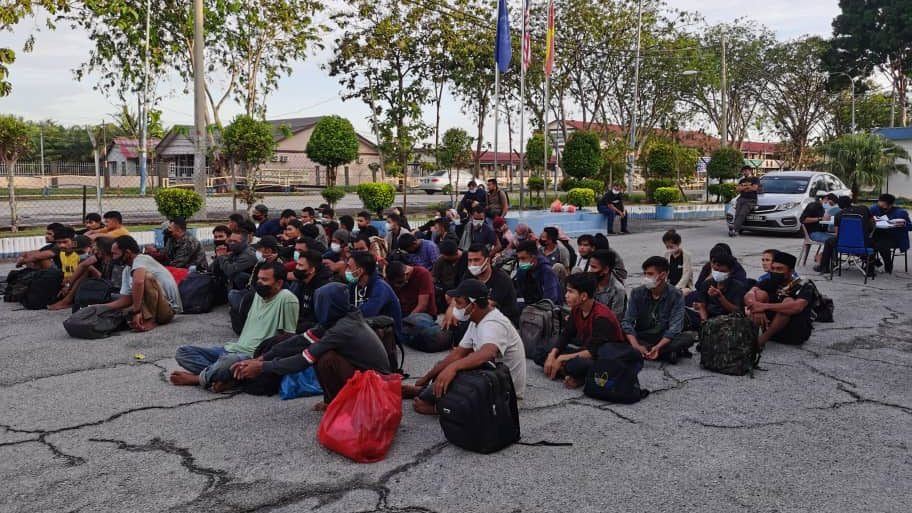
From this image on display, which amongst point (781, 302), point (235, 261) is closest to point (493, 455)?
point (781, 302)

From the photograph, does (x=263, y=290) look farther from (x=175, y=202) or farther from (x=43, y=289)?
(x=175, y=202)

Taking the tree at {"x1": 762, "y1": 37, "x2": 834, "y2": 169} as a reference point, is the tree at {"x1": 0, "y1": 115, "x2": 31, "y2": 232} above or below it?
below

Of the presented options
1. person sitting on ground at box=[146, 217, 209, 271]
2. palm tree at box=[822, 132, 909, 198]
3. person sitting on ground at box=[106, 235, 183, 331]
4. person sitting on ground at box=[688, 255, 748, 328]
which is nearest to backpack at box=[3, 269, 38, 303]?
person sitting on ground at box=[146, 217, 209, 271]

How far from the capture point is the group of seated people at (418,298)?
18.3ft

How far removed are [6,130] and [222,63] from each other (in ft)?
52.3

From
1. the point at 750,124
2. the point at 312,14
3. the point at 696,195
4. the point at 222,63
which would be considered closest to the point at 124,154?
the point at 222,63

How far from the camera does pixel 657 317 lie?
7.18m

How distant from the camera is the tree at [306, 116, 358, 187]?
23969mm

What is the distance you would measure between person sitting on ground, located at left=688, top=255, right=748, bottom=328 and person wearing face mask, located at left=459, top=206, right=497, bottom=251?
4.31 meters

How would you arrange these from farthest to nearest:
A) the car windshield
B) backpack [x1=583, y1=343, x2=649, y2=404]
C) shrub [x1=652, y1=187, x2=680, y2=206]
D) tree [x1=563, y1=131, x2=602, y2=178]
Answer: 1. tree [x1=563, y1=131, x2=602, y2=178]
2. shrub [x1=652, y1=187, x2=680, y2=206]
3. the car windshield
4. backpack [x1=583, y1=343, x2=649, y2=404]

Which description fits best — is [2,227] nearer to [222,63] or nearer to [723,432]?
[222,63]

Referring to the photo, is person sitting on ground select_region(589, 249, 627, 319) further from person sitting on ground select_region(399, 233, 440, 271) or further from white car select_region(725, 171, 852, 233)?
white car select_region(725, 171, 852, 233)

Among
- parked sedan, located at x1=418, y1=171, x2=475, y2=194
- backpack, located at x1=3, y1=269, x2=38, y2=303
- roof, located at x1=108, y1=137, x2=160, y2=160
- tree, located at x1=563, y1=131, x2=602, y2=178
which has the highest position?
roof, located at x1=108, y1=137, x2=160, y2=160

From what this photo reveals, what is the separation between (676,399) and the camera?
620 cm
